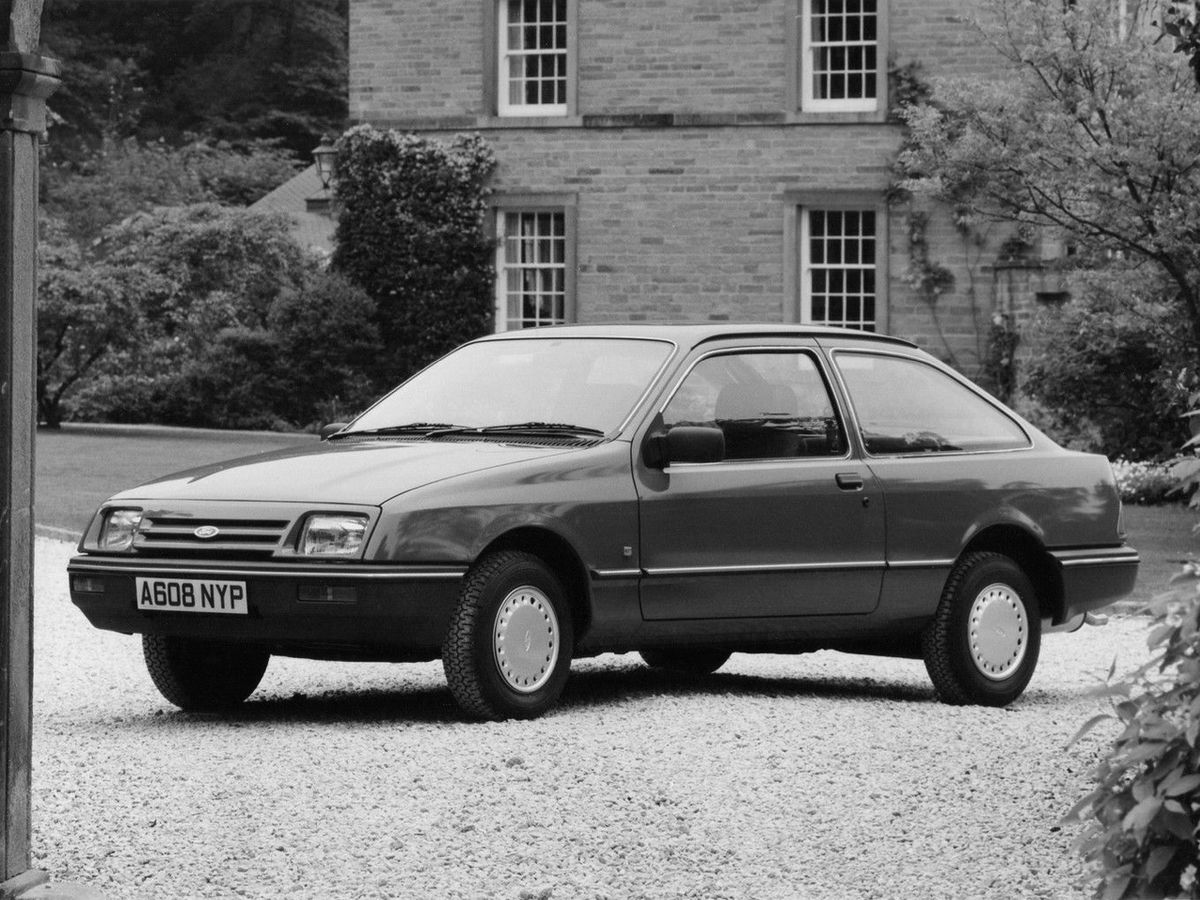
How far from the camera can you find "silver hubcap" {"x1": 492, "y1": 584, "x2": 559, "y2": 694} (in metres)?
7.70

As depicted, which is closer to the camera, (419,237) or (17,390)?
(17,390)

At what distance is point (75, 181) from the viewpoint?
47344 millimetres

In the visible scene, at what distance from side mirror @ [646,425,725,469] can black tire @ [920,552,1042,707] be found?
1.40 m

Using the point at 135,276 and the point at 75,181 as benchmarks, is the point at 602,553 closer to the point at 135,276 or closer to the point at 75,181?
the point at 135,276

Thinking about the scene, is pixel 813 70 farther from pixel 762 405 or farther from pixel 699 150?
pixel 762 405

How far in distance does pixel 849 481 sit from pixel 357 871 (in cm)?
378

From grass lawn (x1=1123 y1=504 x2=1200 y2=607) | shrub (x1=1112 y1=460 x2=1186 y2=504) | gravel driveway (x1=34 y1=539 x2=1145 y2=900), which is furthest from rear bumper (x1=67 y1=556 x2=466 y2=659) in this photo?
shrub (x1=1112 y1=460 x2=1186 y2=504)

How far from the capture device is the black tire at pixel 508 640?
7578 millimetres

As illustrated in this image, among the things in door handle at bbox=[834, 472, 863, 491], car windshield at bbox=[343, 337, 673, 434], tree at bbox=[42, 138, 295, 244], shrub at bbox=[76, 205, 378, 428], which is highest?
tree at bbox=[42, 138, 295, 244]

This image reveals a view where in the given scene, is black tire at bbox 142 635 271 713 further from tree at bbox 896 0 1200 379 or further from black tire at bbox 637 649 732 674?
tree at bbox 896 0 1200 379

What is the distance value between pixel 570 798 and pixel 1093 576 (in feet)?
13.0

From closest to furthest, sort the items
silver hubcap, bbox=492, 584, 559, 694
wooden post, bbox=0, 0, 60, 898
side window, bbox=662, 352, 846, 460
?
wooden post, bbox=0, 0, 60, 898
silver hubcap, bbox=492, 584, 559, 694
side window, bbox=662, 352, 846, 460

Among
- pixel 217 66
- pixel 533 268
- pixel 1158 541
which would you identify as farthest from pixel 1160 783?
pixel 217 66

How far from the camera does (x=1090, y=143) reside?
53.9 feet
